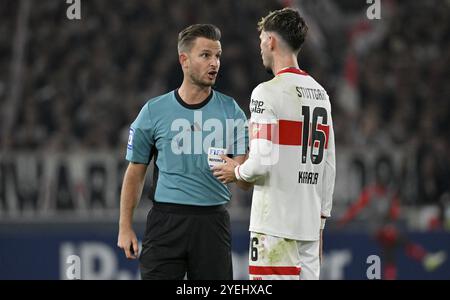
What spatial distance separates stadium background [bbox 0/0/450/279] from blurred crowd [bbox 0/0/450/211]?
0.6 inches

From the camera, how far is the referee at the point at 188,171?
553cm

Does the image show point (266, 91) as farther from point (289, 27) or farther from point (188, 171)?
point (188, 171)

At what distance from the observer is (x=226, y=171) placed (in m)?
5.29

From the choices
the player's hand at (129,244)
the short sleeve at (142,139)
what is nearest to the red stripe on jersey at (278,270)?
the player's hand at (129,244)

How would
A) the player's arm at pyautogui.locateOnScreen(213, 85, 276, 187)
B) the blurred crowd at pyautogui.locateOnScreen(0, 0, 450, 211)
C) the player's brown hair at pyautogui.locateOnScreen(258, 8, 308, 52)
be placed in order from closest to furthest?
the player's arm at pyautogui.locateOnScreen(213, 85, 276, 187), the player's brown hair at pyautogui.locateOnScreen(258, 8, 308, 52), the blurred crowd at pyautogui.locateOnScreen(0, 0, 450, 211)

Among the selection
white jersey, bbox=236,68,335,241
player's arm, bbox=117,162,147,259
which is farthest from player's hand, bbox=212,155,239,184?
player's arm, bbox=117,162,147,259

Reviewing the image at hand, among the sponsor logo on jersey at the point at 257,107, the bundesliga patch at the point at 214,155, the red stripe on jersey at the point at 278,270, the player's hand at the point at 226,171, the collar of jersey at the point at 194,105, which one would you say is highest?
the collar of jersey at the point at 194,105

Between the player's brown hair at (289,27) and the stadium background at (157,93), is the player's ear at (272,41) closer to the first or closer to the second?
the player's brown hair at (289,27)

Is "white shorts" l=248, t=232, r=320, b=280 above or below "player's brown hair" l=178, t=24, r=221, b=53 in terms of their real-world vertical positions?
below

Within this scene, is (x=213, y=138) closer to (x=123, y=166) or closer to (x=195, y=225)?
Result: (x=195, y=225)

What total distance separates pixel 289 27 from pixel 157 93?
6556mm

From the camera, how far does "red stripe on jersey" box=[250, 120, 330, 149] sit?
5055 millimetres

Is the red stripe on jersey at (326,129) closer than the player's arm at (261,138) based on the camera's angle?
No

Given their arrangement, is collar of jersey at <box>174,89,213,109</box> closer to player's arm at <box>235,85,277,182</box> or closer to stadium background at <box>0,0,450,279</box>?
player's arm at <box>235,85,277,182</box>
